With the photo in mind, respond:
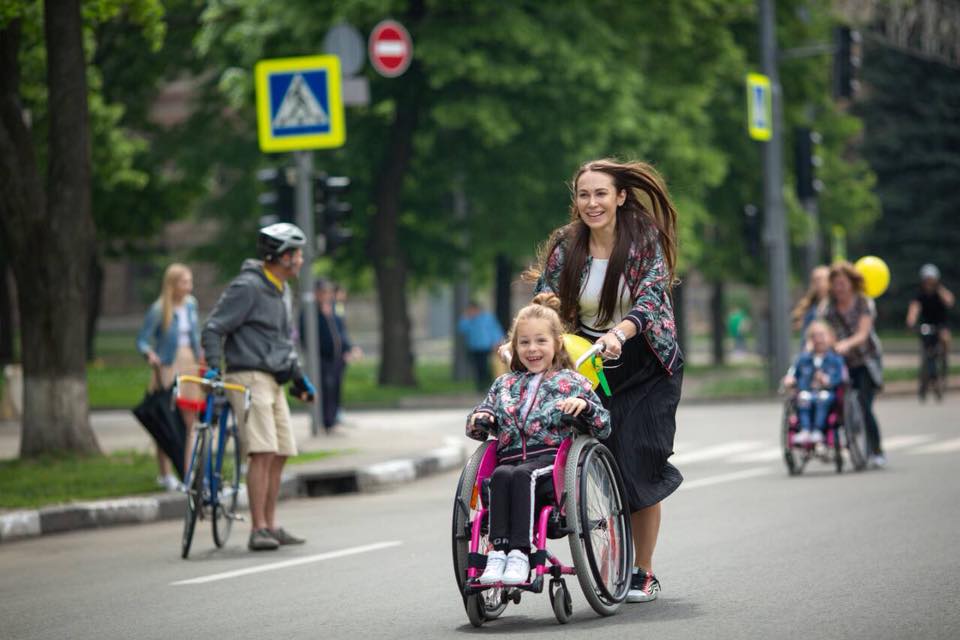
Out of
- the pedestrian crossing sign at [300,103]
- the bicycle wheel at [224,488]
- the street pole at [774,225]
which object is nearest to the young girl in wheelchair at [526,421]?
the bicycle wheel at [224,488]

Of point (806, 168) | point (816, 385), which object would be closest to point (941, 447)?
point (816, 385)

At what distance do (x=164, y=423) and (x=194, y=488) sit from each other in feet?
8.64

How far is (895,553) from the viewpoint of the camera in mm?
9172

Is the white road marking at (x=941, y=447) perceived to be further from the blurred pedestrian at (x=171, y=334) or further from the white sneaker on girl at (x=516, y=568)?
the white sneaker on girl at (x=516, y=568)

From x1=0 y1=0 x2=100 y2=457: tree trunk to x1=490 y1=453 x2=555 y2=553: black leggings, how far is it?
9.55m

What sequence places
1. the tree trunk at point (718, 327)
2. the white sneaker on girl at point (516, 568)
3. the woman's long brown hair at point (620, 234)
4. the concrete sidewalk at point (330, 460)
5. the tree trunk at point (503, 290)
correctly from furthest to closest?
the tree trunk at point (718, 327), the tree trunk at point (503, 290), the concrete sidewalk at point (330, 460), the woman's long brown hair at point (620, 234), the white sneaker on girl at point (516, 568)

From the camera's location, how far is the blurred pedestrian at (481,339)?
3058cm

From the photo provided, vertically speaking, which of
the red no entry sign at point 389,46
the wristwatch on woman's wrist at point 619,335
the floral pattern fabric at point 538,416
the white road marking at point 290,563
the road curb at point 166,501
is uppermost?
the red no entry sign at point 389,46

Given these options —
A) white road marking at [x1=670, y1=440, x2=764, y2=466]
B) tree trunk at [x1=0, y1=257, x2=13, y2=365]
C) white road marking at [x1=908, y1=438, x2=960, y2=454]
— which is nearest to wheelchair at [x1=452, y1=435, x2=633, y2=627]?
white road marking at [x1=670, y1=440, x2=764, y2=466]

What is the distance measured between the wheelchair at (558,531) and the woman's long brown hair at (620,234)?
707 mm

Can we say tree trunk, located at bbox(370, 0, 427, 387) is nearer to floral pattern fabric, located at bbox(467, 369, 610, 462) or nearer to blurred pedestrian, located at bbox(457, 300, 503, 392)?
blurred pedestrian, located at bbox(457, 300, 503, 392)

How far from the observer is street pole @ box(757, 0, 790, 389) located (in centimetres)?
2830

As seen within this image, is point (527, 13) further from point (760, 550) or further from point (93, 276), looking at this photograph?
point (760, 550)

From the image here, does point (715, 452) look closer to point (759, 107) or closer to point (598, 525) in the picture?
point (759, 107)
